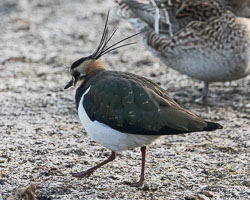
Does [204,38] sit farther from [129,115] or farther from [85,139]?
[129,115]

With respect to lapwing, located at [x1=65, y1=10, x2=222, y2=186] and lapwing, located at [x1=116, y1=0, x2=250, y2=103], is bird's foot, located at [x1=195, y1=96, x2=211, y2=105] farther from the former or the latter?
lapwing, located at [x1=65, y1=10, x2=222, y2=186]

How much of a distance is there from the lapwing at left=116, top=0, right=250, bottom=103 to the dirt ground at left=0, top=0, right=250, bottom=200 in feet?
1.37

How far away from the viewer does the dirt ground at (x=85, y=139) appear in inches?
177

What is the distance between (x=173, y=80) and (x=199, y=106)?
982mm

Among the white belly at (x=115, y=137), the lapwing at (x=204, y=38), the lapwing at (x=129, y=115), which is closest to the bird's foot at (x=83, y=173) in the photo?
the lapwing at (x=129, y=115)

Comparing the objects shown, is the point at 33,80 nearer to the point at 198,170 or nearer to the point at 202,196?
the point at 198,170

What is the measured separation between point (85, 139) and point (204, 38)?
1971mm

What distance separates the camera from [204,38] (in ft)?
21.8

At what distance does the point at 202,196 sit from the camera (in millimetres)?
4234

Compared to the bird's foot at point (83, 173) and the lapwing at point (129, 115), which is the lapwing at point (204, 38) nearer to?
the lapwing at point (129, 115)

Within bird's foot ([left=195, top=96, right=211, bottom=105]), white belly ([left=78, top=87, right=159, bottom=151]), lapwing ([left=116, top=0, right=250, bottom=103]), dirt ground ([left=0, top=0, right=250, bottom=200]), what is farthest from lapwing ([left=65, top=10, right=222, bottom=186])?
bird's foot ([left=195, top=96, right=211, bottom=105])

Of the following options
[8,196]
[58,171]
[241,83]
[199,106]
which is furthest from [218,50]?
[8,196]

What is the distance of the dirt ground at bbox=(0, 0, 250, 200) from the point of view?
177 inches

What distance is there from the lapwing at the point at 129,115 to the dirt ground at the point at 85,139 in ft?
0.83
